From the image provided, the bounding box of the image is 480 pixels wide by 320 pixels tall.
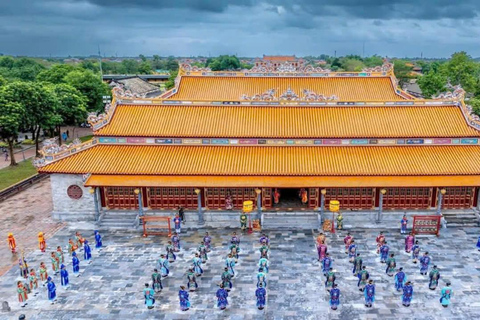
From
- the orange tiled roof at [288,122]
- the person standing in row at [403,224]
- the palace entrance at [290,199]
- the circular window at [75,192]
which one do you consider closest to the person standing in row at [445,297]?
the person standing in row at [403,224]

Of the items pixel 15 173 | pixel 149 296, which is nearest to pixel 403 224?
pixel 149 296

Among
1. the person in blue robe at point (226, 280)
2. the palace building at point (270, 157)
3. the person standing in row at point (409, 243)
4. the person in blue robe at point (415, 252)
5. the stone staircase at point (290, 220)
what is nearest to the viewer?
the person in blue robe at point (226, 280)

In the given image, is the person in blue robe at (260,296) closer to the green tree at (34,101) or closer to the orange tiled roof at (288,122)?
the orange tiled roof at (288,122)

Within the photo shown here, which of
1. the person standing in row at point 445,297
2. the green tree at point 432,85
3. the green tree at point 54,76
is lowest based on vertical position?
the person standing in row at point 445,297

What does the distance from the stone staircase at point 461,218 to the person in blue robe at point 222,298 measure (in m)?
17.7

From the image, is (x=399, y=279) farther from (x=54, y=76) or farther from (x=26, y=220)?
(x=54, y=76)

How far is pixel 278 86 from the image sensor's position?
42250mm

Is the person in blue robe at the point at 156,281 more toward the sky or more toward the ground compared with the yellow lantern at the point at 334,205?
more toward the ground

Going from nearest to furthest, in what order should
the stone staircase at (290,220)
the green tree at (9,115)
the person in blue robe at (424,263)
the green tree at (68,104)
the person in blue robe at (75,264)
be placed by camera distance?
1. the person in blue robe at (424,263)
2. the person in blue robe at (75,264)
3. the stone staircase at (290,220)
4. the green tree at (9,115)
5. the green tree at (68,104)

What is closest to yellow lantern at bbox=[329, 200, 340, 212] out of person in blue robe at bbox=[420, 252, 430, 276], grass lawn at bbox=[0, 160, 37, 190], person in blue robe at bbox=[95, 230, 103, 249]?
person in blue robe at bbox=[420, 252, 430, 276]

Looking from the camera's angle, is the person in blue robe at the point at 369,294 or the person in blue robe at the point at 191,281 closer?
→ the person in blue robe at the point at 369,294

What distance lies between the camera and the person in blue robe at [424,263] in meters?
21.3

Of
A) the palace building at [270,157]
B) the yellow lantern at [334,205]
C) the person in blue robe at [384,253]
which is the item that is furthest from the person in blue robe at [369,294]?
the palace building at [270,157]

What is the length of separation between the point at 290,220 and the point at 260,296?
402 inches
